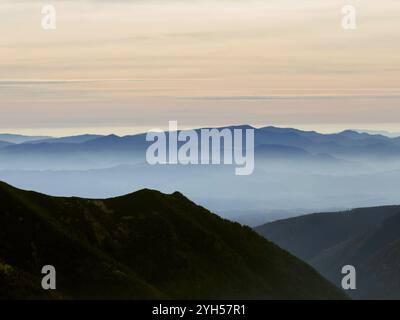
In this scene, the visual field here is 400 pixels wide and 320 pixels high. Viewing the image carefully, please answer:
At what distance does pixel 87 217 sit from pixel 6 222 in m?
21.2

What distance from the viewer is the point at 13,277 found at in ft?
547

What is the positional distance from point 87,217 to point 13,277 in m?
35.9
